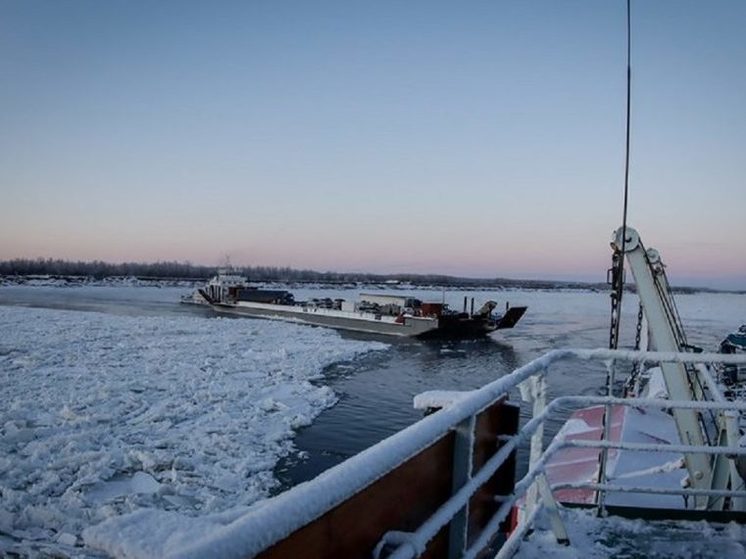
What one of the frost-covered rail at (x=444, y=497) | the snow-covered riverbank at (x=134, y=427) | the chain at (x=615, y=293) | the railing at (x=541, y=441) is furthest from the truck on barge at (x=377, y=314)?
Result: the frost-covered rail at (x=444, y=497)

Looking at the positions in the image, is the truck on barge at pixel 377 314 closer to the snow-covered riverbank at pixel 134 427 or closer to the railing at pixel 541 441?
the snow-covered riverbank at pixel 134 427

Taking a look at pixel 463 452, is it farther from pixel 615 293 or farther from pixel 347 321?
pixel 347 321

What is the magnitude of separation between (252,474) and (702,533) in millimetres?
6839

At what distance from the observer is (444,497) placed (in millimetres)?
1895

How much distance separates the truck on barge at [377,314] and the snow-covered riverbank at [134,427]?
1323 centimetres

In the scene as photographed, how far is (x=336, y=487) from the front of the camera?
1.11m

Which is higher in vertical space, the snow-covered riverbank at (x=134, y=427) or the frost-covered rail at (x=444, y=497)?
the frost-covered rail at (x=444, y=497)

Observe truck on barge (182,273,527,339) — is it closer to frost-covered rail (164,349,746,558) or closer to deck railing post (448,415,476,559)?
frost-covered rail (164,349,746,558)

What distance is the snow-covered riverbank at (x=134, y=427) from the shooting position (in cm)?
704

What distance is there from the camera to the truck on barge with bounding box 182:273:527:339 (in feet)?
116

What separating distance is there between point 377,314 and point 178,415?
27.9m

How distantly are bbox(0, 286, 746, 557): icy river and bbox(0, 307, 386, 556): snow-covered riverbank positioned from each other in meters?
0.03

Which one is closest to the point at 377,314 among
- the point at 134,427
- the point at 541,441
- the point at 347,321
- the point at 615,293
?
the point at 347,321

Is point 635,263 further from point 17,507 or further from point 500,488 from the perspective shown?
point 17,507
